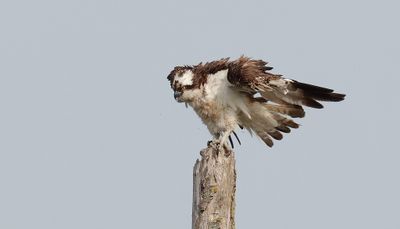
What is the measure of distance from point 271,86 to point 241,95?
0.73m

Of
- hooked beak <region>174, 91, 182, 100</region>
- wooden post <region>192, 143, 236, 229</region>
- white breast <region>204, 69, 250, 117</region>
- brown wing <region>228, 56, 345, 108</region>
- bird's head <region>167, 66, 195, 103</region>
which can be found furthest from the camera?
hooked beak <region>174, 91, 182, 100</region>

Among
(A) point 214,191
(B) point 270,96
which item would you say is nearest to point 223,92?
(B) point 270,96

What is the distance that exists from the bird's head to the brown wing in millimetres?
702

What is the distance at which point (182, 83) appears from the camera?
1045 cm

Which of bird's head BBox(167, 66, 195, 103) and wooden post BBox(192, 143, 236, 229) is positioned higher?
bird's head BBox(167, 66, 195, 103)

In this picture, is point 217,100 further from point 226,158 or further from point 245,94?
point 226,158

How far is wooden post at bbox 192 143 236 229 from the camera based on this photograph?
704 cm

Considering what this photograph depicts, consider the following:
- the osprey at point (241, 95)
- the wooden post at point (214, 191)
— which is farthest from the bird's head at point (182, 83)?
the wooden post at point (214, 191)

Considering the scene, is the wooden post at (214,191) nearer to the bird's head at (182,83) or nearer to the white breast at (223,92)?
the white breast at (223,92)

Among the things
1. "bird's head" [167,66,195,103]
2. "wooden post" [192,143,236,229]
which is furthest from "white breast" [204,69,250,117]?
"wooden post" [192,143,236,229]

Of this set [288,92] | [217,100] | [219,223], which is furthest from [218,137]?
[219,223]

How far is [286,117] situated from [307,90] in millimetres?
999

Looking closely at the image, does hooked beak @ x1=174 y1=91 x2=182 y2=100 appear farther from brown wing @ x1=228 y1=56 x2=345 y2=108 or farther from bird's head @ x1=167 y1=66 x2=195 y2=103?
brown wing @ x1=228 y1=56 x2=345 y2=108

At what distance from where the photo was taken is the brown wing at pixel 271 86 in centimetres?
948
